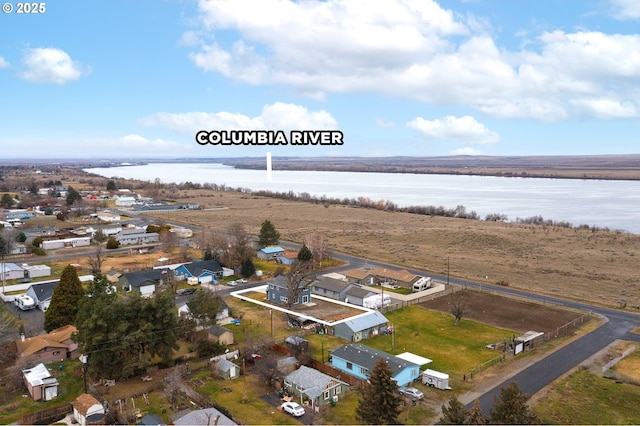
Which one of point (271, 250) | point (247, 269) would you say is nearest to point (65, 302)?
point (247, 269)

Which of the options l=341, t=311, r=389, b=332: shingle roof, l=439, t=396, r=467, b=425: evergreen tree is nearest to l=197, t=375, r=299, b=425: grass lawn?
l=439, t=396, r=467, b=425: evergreen tree

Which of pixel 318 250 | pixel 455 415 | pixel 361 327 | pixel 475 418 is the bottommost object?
pixel 361 327

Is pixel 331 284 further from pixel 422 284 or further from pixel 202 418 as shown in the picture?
pixel 202 418

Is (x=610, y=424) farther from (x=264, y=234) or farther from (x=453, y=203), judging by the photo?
(x=453, y=203)

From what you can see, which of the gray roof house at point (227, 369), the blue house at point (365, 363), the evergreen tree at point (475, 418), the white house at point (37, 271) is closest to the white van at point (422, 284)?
the blue house at point (365, 363)

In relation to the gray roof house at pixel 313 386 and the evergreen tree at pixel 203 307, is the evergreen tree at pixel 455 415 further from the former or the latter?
the evergreen tree at pixel 203 307

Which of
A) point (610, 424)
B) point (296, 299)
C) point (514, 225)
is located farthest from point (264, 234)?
point (514, 225)
